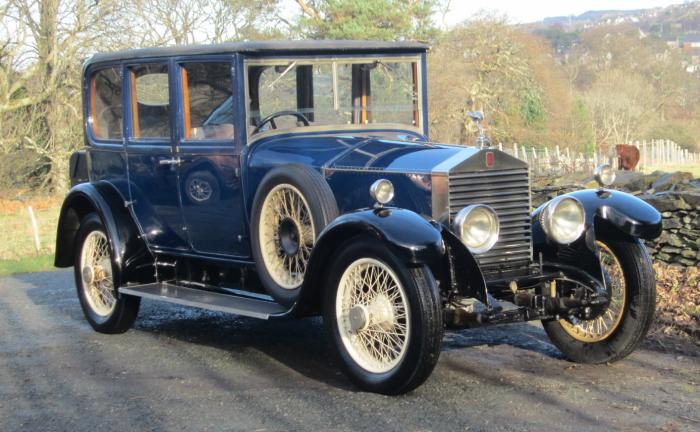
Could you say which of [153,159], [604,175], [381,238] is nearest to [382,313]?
[381,238]

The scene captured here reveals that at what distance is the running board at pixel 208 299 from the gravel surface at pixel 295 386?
1.18 ft

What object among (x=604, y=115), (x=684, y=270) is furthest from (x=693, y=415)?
(x=604, y=115)

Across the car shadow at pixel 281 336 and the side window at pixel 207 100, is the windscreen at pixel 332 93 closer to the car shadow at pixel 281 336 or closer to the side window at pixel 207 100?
the side window at pixel 207 100

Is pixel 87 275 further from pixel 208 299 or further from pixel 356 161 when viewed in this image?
pixel 356 161

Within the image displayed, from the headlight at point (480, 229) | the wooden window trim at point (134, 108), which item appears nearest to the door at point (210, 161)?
the wooden window trim at point (134, 108)

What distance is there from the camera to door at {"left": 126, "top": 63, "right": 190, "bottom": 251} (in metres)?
6.95

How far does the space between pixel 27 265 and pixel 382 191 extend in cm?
899

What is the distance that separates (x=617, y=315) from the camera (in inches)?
231

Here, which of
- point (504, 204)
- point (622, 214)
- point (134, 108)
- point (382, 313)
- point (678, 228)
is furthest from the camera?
point (678, 228)

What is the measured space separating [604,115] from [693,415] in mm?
41802

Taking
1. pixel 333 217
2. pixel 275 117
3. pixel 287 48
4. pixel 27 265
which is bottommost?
pixel 27 265

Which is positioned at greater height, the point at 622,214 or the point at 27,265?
the point at 622,214

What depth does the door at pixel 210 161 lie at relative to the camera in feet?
21.3

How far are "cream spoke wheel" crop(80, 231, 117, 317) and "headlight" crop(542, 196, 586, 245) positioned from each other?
346cm
